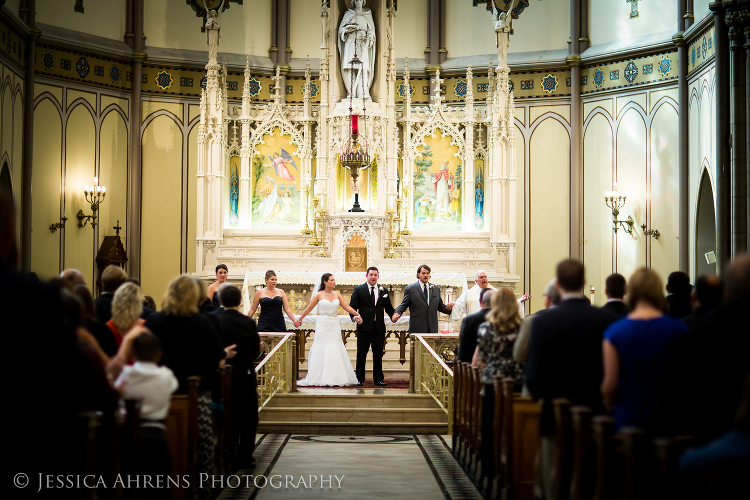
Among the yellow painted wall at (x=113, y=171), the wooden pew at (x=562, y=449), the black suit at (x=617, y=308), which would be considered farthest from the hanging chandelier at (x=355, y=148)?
the wooden pew at (x=562, y=449)

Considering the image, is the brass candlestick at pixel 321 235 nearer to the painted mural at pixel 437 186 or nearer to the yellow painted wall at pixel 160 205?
the painted mural at pixel 437 186

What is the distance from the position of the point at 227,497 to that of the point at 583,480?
2.91 metres

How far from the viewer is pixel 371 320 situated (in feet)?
35.3

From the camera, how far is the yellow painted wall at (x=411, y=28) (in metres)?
17.2

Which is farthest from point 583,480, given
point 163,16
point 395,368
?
point 163,16

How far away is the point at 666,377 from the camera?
159 inches

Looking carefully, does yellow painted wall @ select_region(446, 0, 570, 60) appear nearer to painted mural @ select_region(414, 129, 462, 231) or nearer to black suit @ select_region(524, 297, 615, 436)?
painted mural @ select_region(414, 129, 462, 231)

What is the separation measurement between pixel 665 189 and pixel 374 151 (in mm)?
5168

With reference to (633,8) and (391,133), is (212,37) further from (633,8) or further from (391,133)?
(633,8)

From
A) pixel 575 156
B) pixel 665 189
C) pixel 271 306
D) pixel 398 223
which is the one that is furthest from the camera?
pixel 575 156

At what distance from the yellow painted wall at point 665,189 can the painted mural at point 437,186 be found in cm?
346

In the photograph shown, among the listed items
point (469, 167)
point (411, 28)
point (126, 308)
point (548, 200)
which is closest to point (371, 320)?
point (469, 167)

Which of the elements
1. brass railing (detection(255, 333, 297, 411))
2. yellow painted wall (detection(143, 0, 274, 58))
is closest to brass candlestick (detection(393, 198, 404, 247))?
yellow painted wall (detection(143, 0, 274, 58))

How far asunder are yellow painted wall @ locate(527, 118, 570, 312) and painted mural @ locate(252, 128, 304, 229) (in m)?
4.59
